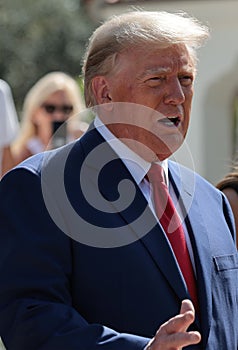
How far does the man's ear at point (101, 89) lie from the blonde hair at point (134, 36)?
0.07 feet

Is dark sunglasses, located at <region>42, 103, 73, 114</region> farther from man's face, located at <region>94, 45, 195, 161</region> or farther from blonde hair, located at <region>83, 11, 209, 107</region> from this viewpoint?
man's face, located at <region>94, 45, 195, 161</region>

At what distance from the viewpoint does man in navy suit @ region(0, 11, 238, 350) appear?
2584 millimetres

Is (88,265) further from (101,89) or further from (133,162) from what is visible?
(101,89)

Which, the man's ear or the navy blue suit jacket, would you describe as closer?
the navy blue suit jacket

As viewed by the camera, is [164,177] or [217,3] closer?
[164,177]

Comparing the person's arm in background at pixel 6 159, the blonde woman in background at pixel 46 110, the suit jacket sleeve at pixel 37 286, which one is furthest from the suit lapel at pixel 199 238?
the blonde woman in background at pixel 46 110

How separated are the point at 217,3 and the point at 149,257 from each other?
14160 millimetres

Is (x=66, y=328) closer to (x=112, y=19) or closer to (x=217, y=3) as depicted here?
(x=112, y=19)

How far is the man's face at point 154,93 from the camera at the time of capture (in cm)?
280

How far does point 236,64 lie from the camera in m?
17.1

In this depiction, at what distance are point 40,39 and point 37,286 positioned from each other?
86.3 ft

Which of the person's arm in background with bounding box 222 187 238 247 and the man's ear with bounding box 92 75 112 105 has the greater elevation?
the man's ear with bounding box 92 75 112 105

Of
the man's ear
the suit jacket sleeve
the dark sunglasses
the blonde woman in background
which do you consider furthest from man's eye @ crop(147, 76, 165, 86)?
the dark sunglasses

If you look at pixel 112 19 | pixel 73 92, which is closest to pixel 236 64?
pixel 73 92
